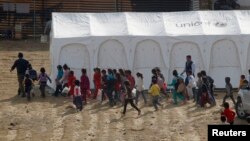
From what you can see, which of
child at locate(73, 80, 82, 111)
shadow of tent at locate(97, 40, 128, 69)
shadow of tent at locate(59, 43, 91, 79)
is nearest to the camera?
child at locate(73, 80, 82, 111)

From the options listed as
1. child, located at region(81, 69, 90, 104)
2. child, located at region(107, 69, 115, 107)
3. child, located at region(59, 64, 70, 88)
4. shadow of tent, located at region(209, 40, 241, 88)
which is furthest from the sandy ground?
shadow of tent, located at region(209, 40, 241, 88)

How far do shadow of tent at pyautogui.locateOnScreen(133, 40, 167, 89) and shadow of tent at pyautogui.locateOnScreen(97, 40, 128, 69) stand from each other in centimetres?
48

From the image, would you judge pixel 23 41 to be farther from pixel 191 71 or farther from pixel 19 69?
pixel 191 71

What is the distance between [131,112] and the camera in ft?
58.6

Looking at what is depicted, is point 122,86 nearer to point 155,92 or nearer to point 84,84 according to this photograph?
point 84,84

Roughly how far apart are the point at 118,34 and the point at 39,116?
4901 millimetres

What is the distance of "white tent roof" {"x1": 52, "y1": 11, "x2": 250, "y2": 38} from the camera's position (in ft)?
69.1

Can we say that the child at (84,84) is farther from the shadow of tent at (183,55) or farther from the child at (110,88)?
the shadow of tent at (183,55)

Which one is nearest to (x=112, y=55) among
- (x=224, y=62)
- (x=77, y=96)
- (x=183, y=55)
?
(x=183, y=55)

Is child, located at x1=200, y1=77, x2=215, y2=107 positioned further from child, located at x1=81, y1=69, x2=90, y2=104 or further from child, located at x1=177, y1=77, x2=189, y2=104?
child, located at x1=81, y1=69, x2=90, y2=104

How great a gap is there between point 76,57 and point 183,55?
3.92m

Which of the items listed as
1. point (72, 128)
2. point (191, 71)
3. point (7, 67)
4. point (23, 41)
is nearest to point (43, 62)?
point (7, 67)

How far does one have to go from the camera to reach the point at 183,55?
21.1 meters

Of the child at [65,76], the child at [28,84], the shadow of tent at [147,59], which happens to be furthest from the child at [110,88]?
the child at [28,84]
